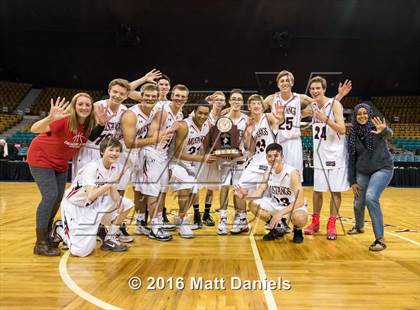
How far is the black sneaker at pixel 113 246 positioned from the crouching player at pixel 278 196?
5.13 ft

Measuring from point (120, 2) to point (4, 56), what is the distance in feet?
29.1

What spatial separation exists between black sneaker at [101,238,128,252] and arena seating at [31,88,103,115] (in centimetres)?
1630

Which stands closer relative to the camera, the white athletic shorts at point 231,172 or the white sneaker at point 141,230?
the white sneaker at point 141,230

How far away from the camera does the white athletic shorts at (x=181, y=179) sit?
183 inches

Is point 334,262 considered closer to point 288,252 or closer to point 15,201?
point 288,252

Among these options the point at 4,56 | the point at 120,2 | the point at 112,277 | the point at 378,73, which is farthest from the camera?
the point at 4,56

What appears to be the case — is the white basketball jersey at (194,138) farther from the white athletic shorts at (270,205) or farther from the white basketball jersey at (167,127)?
the white athletic shorts at (270,205)

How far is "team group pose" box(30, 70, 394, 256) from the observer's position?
3.89 m

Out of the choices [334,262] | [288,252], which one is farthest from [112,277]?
[334,262]

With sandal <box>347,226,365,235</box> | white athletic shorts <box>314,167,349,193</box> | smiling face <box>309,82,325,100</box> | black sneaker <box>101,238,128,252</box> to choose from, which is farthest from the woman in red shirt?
sandal <box>347,226,365,235</box>

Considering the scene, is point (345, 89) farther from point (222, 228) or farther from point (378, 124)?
point (222, 228)

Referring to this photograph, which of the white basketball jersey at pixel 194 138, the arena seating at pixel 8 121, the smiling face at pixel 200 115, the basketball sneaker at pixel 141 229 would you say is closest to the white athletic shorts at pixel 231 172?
the white basketball jersey at pixel 194 138

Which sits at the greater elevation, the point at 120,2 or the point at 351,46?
the point at 120,2

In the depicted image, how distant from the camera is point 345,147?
4.69 m
